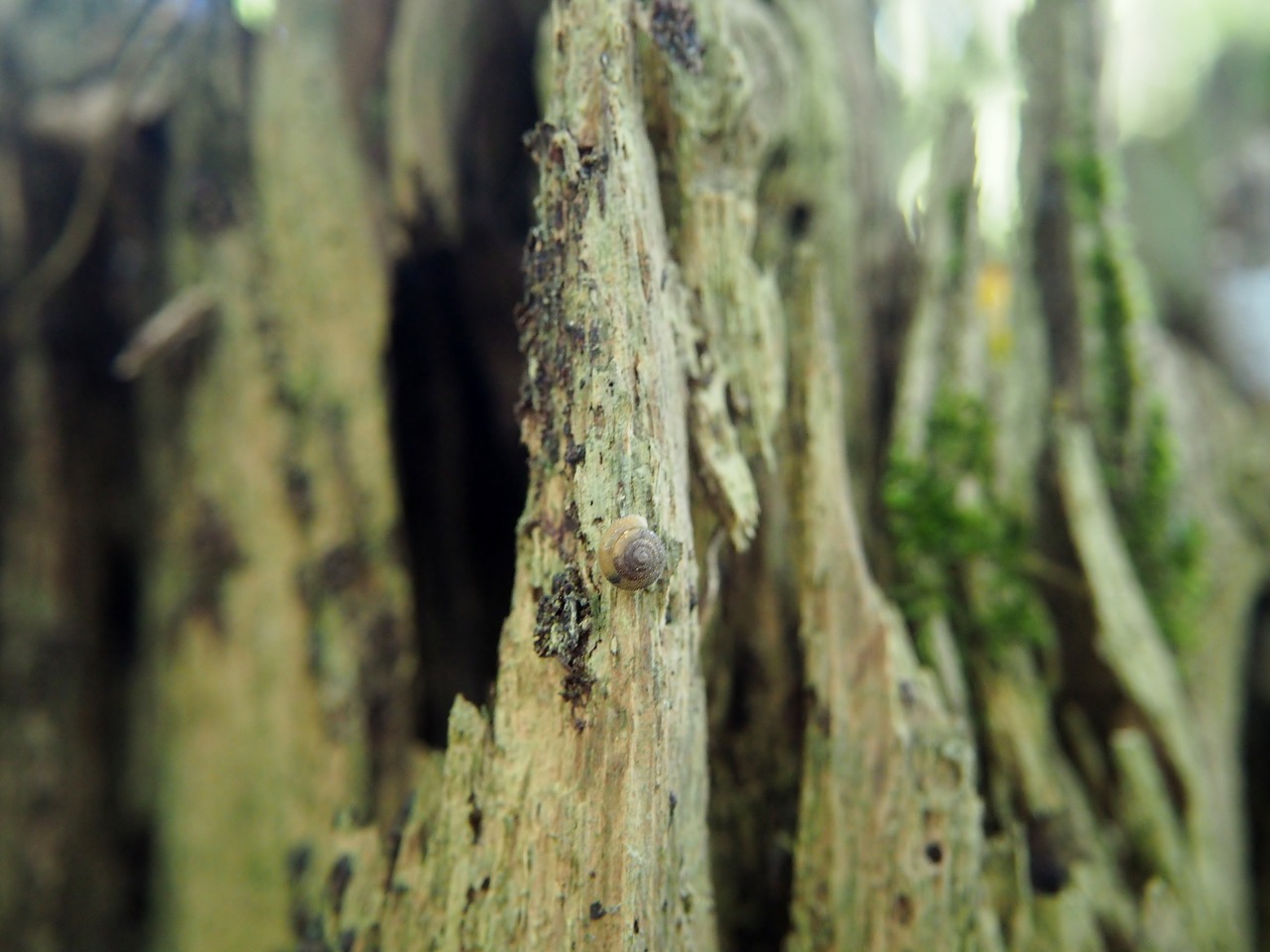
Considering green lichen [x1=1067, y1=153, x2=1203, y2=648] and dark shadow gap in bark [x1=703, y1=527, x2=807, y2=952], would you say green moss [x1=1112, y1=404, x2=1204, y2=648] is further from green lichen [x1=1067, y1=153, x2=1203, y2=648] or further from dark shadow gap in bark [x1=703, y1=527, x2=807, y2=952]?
dark shadow gap in bark [x1=703, y1=527, x2=807, y2=952]

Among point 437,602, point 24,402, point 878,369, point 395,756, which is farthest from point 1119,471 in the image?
point 24,402

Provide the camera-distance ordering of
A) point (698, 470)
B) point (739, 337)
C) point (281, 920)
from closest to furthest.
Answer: point (698, 470) < point (739, 337) < point (281, 920)

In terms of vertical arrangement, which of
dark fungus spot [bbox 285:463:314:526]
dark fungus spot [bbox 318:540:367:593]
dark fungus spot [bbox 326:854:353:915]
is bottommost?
dark fungus spot [bbox 326:854:353:915]

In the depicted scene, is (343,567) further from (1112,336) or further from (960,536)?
(1112,336)

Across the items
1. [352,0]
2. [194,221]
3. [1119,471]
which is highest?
[352,0]

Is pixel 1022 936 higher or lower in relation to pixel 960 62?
lower

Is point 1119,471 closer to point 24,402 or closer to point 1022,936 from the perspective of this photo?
point 1022,936

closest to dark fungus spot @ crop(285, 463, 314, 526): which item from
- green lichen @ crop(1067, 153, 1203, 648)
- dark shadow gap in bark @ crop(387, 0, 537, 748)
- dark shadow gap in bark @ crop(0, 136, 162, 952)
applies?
dark shadow gap in bark @ crop(387, 0, 537, 748)
